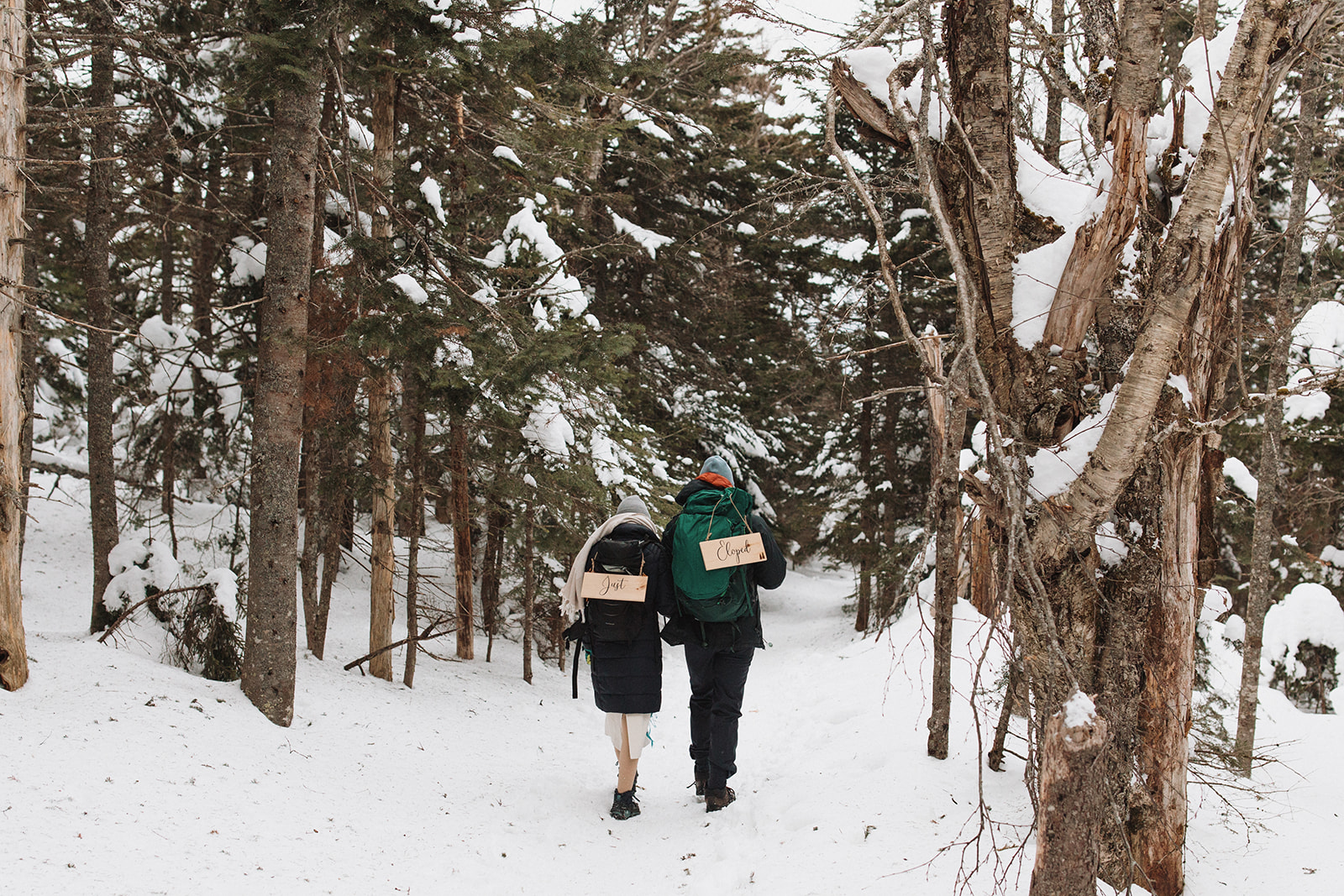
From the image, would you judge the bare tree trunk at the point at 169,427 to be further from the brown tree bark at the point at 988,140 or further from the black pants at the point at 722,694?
the brown tree bark at the point at 988,140

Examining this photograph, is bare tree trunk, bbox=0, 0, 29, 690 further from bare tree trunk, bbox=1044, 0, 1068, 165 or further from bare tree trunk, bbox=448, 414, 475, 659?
bare tree trunk, bbox=1044, 0, 1068, 165

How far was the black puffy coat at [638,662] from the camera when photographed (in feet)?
16.3

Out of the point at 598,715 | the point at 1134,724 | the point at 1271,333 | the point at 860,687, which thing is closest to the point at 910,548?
the point at 860,687

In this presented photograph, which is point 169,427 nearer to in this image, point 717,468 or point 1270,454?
point 717,468

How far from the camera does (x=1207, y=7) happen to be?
342 centimetres

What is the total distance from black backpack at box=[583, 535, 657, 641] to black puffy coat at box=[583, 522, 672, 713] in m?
0.04

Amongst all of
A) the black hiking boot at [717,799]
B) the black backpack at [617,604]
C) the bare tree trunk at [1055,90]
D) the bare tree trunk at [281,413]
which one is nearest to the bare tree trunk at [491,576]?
the bare tree trunk at [281,413]

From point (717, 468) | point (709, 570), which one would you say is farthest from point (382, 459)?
point (709, 570)

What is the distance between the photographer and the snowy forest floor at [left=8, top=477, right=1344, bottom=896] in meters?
3.60

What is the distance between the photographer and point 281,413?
570 centimetres

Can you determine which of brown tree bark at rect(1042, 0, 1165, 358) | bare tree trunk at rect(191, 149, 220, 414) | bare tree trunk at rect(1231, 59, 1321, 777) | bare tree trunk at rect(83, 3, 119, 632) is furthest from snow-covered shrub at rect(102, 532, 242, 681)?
bare tree trunk at rect(1231, 59, 1321, 777)

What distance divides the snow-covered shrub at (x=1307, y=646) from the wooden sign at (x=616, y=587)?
978cm

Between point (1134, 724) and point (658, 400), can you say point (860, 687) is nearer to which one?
point (1134, 724)

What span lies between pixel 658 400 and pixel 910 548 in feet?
18.5
